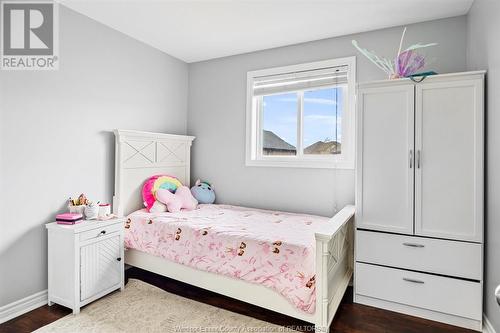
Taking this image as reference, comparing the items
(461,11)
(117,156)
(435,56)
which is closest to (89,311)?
(117,156)

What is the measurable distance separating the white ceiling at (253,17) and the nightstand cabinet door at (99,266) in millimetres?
2020

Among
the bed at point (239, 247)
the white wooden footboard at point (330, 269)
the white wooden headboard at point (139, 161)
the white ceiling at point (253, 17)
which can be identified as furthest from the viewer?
the white wooden headboard at point (139, 161)

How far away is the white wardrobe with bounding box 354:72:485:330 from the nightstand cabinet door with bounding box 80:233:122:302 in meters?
2.09

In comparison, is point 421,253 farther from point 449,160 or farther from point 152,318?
point 152,318

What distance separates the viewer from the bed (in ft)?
6.31

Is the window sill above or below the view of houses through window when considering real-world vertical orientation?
below

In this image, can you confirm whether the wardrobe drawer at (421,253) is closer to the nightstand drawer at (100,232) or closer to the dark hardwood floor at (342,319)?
the dark hardwood floor at (342,319)

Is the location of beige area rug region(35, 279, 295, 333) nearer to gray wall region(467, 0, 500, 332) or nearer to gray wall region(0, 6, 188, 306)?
gray wall region(0, 6, 188, 306)

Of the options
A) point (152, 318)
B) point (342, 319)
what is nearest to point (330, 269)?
point (342, 319)

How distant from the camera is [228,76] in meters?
3.64

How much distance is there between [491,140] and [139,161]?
3.07 m

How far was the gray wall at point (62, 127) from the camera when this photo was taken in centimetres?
219

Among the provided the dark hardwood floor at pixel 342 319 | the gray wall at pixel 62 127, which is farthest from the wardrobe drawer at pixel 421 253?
the gray wall at pixel 62 127

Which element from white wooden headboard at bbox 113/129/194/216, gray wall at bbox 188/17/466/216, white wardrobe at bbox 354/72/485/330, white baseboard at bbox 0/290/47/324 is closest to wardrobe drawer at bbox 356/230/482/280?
white wardrobe at bbox 354/72/485/330
